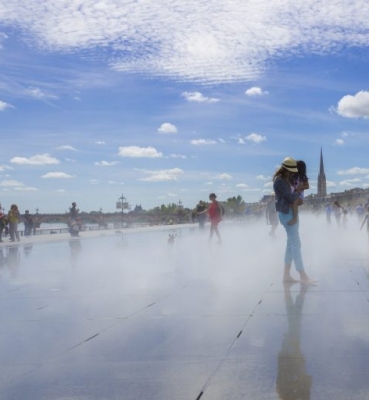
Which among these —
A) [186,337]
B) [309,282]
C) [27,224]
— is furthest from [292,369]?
[27,224]

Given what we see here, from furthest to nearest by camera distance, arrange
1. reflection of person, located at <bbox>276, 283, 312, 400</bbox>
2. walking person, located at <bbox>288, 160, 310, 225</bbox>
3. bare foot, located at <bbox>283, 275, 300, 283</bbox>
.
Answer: walking person, located at <bbox>288, 160, 310, 225</bbox>
bare foot, located at <bbox>283, 275, 300, 283</bbox>
reflection of person, located at <bbox>276, 283, 312, 400</bbox>

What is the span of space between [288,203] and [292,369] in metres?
5.33

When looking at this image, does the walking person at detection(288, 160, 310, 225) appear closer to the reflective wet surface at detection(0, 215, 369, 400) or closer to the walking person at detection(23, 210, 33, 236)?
the reflective wet surface at detection(0, 215, 369, 400)

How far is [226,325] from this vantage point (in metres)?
6.19

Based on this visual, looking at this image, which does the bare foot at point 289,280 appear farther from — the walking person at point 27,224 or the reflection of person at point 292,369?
the walking person at point 27,224

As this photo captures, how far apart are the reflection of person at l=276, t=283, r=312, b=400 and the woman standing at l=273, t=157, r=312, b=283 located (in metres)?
3.12

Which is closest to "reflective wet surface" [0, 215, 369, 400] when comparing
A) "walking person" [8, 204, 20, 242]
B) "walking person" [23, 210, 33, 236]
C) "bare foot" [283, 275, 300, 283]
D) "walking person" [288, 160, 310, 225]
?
"bare foot" [283, 275, 300, 283]

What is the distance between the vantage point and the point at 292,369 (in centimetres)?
451

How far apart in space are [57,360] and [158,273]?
21.6ft

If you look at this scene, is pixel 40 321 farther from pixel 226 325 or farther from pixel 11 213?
pixel 11 213

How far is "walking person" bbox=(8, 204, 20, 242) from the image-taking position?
1120 inches

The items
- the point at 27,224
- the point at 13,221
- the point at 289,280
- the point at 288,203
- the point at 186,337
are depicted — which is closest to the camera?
the point at 186,337

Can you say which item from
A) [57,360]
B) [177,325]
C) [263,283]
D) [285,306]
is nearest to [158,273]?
[263,283]

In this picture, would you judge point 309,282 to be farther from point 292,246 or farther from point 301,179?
point 301,179
